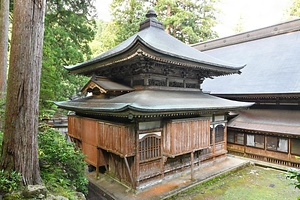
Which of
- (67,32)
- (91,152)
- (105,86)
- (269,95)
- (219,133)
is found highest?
(67,32)

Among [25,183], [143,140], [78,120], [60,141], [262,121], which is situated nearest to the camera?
[25,183]

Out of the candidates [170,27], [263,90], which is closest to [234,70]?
[263,90]

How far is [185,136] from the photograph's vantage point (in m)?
6.48

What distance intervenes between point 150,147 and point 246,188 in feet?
11.5

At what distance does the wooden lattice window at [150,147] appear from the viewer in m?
5.99

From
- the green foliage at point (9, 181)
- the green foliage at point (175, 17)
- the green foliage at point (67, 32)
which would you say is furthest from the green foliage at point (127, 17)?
the green foliage at point (9, 181)

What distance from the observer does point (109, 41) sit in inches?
854

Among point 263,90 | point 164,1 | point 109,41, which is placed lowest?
point 263,90

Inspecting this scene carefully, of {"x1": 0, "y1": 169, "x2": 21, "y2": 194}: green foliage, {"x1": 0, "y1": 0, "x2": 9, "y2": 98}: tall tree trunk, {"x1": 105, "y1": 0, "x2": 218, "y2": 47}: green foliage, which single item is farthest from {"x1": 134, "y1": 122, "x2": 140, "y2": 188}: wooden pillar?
{"x1": 105, "y1": 0, "x2": 218, "y2": 47}: green foliage

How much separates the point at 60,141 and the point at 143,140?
2.32m

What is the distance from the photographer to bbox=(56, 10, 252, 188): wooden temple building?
5645 mm

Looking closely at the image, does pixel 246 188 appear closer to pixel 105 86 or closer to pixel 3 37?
pixel 105 86

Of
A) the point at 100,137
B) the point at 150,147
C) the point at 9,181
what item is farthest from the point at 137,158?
the point at 9,181

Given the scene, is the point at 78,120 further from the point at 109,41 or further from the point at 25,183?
the point at 109,41
